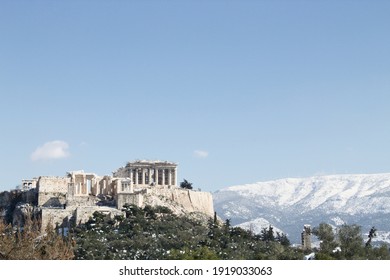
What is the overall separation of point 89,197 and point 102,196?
183 centimetres

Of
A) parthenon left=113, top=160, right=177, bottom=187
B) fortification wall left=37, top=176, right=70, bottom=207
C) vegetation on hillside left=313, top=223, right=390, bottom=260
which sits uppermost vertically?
parthenon left=113, top=160, right=177, bottom=187

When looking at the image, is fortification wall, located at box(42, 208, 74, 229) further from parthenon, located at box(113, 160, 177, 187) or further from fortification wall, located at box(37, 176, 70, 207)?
parthenon, located at box(113, 160, 177, 187)

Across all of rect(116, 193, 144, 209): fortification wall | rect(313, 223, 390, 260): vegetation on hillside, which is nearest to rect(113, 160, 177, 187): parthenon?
Result: rect(116, 193, 144, 209): fortification wall

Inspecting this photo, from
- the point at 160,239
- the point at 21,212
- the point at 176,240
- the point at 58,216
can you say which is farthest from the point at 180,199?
the point at 160,239

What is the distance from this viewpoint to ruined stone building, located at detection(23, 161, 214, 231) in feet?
199

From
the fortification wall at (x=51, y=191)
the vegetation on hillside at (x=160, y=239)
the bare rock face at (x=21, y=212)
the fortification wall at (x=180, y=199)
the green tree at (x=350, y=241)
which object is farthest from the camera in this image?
the fortification wall at (x=180, y=199)

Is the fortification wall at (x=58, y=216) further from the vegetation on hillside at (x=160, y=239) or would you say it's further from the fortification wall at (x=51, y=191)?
the fortification wall at (x=51, y=191)

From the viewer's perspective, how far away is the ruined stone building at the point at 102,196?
60.7m

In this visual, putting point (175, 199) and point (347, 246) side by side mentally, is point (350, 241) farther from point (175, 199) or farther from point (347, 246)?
point (175, 199)

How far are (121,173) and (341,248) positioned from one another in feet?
110

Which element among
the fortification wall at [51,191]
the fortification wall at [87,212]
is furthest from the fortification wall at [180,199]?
the fortification wall at [51,191]

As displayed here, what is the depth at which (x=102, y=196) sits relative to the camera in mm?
66250
